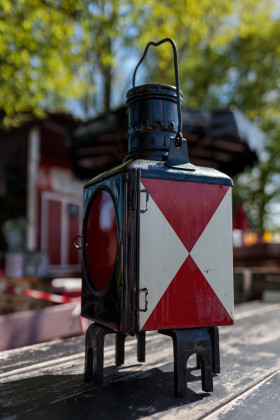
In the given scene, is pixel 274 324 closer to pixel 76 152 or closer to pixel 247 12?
pixel 76 152

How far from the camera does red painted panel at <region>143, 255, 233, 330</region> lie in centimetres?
135

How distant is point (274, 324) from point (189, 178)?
1933 millimetres

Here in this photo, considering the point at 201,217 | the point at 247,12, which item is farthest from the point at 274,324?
the point at 247,12

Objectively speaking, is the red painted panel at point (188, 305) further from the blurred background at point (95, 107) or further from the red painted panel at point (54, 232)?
the red painted panel at point (54, 232)

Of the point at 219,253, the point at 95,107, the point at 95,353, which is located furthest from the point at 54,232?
the point at 219,253

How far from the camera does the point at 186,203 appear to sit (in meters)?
1.42

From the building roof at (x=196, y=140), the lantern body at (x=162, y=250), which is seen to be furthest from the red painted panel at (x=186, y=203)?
the building roof at (x=196, y=140)

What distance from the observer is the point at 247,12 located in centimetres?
1258

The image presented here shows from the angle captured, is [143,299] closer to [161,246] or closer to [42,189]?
[161,246]

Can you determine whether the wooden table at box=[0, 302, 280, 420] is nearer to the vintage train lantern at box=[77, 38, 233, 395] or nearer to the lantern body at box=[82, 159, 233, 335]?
the vintage train lantern at box=[77, 38, 233, 395]

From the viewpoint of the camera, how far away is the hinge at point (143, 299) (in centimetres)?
129

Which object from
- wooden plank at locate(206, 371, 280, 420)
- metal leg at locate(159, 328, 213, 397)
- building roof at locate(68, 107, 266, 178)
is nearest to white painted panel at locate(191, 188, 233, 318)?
metal leg at locate(159, 328, 213, 397)

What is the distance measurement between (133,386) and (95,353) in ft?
0.61

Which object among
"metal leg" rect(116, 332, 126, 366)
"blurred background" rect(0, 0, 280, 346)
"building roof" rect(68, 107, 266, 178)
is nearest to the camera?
"metal leg" rect(116, 332, 126, 366)
